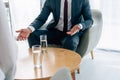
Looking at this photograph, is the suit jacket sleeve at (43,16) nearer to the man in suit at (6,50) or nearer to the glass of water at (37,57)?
the glass of water at (37,57)

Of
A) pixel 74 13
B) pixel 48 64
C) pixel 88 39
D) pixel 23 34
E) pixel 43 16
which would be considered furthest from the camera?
pixel 43 16

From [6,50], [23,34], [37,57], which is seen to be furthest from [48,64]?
[6,50]

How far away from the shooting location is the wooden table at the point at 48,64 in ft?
5.47

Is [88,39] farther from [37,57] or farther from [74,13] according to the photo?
[37,57]

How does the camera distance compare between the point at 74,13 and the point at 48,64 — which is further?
the point at 74,13

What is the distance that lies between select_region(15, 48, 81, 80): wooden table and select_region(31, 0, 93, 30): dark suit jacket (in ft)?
1.73

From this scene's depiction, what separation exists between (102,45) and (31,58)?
1659mm

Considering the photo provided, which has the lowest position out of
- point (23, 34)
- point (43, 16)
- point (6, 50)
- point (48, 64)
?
point (48, 64)

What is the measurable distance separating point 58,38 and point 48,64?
792 mm

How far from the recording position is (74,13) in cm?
257

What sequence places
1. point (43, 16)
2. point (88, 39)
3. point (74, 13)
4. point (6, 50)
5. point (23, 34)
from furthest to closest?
point (43, 16) < point (74, 13) < point (88, 39) < point (23, 34) < point (6, 50)

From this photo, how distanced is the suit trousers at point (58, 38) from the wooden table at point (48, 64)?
24 centimetres

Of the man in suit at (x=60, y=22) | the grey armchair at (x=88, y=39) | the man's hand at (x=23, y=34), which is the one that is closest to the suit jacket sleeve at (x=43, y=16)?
the man in suit at (x=60, y=22)

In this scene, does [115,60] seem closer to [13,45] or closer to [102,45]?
[102,45]
